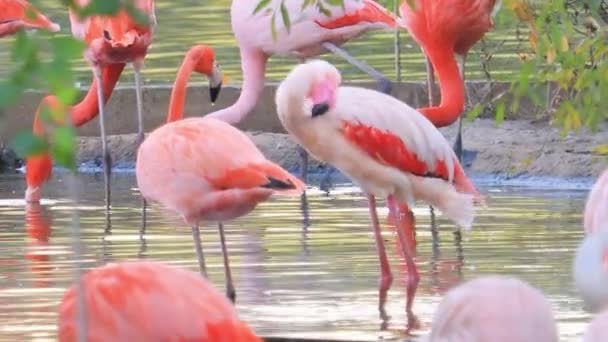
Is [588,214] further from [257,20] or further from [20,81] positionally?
[257,20]

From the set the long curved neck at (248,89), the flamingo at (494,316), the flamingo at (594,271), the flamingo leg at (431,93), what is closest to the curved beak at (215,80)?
the long curved neck at (248,89)

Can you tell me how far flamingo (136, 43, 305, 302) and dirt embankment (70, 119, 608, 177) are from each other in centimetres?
322

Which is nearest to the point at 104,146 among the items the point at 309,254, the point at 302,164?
the point at 302,164

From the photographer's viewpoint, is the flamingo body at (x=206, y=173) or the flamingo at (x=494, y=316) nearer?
the flamingo at (x=494, y=316)

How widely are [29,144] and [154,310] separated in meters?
1.26

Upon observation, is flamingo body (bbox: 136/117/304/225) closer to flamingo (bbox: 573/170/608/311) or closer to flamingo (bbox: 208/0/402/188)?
flamingo (bbox: 573/170/608/311)

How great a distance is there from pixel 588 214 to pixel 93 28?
502cm

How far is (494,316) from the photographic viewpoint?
342 cm

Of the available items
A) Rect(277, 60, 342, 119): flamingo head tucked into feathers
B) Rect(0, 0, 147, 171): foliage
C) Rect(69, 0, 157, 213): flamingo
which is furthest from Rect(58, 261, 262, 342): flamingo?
Rect(69, 0, 157, 213): flamingo

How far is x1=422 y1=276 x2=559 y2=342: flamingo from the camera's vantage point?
3420 mm

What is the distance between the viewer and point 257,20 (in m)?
10.2

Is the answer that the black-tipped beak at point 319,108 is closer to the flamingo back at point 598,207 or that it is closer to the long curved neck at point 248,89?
the flamingo back at point 598,207

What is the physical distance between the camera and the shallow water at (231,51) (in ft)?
41.5

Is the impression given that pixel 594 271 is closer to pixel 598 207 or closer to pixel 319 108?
pixel 598 207
